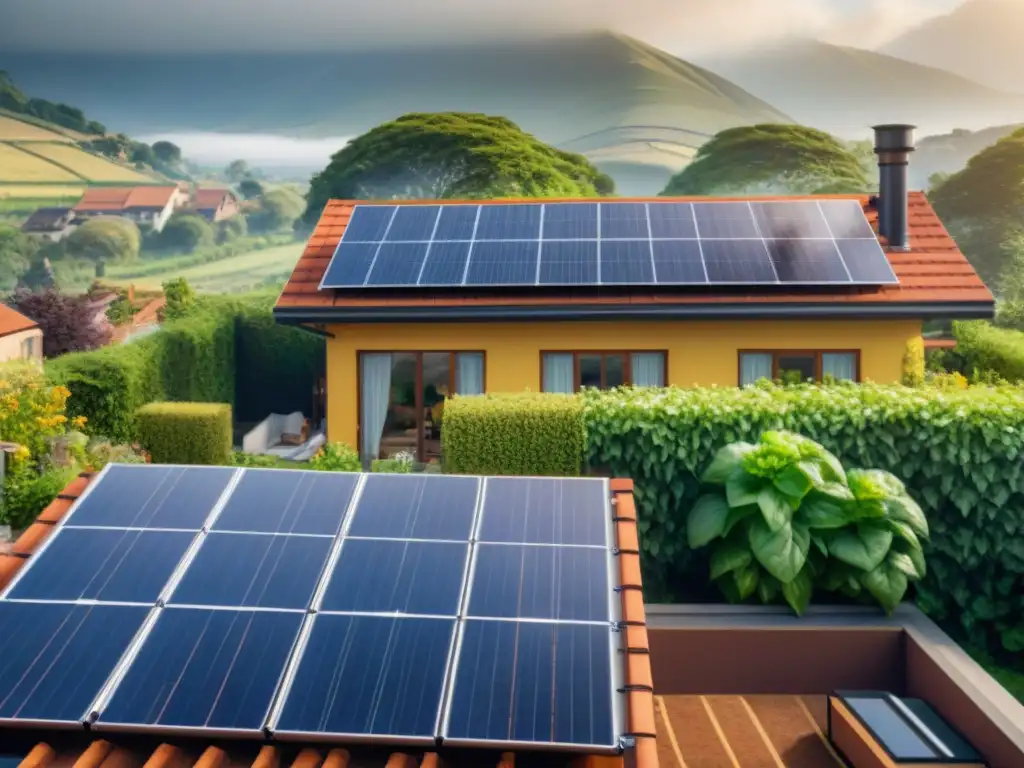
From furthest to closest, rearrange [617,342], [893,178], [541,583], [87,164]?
1. [87,164]
2. [893,178]
3. [617,342]
4. [541,583]

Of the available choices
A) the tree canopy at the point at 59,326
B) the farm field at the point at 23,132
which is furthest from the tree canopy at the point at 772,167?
the farm field at the point at 23,132

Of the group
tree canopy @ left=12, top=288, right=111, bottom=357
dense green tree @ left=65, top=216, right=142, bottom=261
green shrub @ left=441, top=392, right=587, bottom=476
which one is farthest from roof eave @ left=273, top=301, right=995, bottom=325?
dense green tree @ left=65, top=216, right=142, bottom=261

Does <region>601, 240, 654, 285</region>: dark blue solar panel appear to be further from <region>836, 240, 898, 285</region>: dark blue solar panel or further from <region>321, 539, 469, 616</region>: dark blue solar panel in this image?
<region>321, 539, 469, 616</region>: dark blue solar panel

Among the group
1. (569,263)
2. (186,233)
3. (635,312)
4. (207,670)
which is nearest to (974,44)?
(186,233)

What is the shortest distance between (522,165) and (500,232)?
52.0 metres

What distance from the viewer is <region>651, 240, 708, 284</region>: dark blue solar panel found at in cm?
1478

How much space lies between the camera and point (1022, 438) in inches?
332

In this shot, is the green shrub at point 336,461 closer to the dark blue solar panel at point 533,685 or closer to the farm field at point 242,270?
the dark blue solar panel at point 533,685

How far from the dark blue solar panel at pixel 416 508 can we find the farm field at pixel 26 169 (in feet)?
289

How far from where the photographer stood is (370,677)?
4602 millimetres

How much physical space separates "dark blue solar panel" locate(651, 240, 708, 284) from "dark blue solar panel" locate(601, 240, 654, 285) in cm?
14

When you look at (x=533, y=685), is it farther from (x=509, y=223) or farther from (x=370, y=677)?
(x=509, y=223)

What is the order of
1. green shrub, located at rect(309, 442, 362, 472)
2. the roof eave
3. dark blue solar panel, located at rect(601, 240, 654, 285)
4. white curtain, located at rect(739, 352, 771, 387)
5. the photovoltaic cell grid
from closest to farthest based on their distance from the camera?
green shrub, located at rect(309, 442, 362, 472) → the roof eave → dark blue solar panel, located at rect(601, 240, 654, 285) → the photovoltaic cell grid → white curtain, located at rect(739, 352, 771, 387)

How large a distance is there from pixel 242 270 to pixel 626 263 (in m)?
73.0
